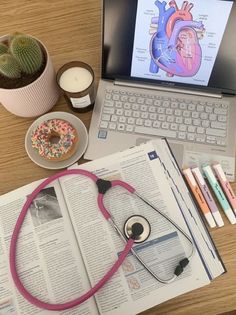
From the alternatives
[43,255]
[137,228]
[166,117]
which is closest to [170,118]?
[166,117]

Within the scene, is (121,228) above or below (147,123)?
below

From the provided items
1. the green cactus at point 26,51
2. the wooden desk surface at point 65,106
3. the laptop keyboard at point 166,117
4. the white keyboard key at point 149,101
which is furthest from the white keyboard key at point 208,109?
the green cactus at point 26,51

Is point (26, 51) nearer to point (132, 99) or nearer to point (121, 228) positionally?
point (132, 99)

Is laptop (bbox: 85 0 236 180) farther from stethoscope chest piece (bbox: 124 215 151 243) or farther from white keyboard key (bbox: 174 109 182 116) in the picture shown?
stethoscope chest piece (bbox: 124 215 151 243)

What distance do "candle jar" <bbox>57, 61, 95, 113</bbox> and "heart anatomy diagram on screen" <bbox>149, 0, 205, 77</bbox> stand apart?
0.39 ft

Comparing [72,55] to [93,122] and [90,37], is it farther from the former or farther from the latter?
[93,122]

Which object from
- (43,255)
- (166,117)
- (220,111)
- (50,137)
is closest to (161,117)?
(166,117)

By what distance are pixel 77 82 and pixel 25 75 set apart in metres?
0.09

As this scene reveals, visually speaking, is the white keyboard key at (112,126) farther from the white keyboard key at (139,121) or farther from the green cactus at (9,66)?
the green cactus at (9,66)

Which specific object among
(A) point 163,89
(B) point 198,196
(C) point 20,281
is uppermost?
(A) point 163,89

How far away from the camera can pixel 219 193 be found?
2.10 ft

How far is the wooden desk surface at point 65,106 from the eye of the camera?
596 millimetres

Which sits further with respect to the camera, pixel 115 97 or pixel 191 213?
pixel 115 97

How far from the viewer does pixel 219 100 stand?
71 centimetres
